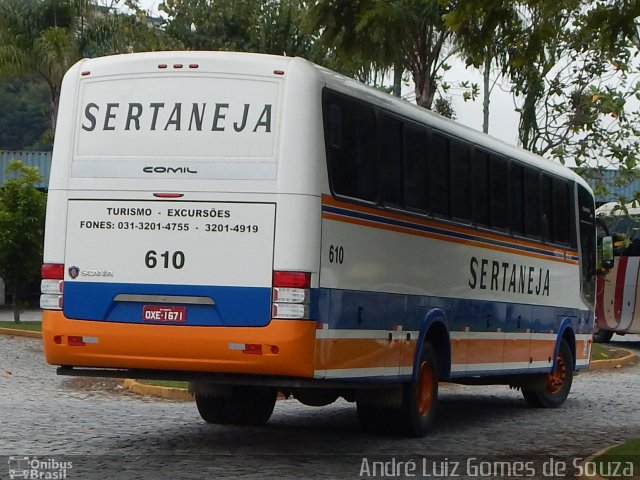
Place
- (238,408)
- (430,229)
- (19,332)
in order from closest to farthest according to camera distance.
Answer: (430,229)
(238,408)
(19,332)

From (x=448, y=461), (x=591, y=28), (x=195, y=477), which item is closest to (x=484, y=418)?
(x=448, y=461)

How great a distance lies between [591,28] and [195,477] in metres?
5.43

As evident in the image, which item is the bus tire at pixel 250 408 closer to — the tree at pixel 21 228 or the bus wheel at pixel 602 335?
the tree at pixel 21 228

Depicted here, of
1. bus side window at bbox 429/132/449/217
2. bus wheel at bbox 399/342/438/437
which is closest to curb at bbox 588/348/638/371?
bus wheel at bbox 399/342/438/437

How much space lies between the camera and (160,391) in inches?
704

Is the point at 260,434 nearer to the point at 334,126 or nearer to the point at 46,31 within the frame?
the point at 334,126

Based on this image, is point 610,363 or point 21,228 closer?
point 610,363

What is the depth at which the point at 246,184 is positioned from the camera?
1134cm

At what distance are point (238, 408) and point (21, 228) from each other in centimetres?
1550

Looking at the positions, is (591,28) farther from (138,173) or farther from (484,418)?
(484,418)

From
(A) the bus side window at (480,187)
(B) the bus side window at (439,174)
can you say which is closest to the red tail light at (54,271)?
(B) the bus side window at (439,174)

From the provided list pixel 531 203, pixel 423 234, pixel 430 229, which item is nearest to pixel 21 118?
pixel 531 203

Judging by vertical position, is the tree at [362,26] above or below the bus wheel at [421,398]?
above

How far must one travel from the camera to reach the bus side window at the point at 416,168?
13359mm
